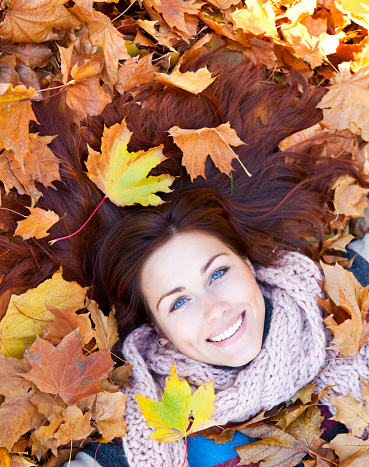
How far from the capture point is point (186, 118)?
7.81 ft

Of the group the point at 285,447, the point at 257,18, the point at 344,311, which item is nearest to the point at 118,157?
the point at 257,18

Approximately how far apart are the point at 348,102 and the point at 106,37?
1.30 metres

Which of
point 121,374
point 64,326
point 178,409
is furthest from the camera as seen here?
point 121,374

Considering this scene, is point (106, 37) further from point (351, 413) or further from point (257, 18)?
point (351, 413)

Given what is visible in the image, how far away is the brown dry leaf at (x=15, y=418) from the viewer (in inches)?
76.7

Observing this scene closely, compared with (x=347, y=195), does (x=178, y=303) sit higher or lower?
lower

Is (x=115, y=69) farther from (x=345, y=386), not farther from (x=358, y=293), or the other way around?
(x=345, y=386)

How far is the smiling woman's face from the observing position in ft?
6.93

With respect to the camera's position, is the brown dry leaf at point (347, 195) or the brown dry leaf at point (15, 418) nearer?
the brown dry leaf at point (15, 418)

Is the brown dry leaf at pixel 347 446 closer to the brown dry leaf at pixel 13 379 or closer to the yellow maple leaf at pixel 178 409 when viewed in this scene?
the yellow maple leaf at pixel 178 409

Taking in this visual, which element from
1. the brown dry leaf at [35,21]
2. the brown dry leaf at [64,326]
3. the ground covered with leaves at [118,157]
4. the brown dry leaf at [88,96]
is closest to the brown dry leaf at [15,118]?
the ground covered with leaves at [118,157]

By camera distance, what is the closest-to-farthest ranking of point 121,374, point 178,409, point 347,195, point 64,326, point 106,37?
point 178,409 → point 64,326 → point 106,37 → point 121,374 → point 347,195

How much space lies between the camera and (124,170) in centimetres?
207

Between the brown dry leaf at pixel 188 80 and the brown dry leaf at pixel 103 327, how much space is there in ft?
3.81
